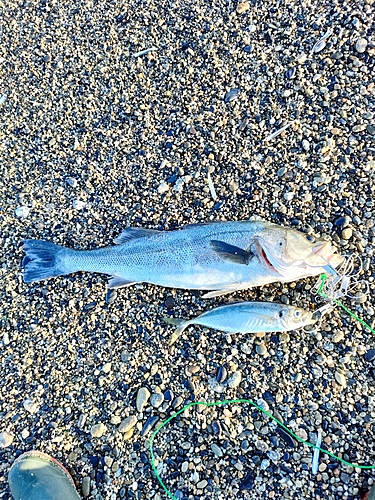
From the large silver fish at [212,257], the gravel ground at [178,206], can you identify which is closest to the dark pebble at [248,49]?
the gravel ground at [178,206]

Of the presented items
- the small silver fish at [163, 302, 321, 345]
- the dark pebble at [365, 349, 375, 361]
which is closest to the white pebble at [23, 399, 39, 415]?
the small silver fish at [163, 302, 321, 345]

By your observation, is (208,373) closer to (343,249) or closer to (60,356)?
(60,356)

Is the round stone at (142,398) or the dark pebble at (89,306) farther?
the dark pebble at (89,306)

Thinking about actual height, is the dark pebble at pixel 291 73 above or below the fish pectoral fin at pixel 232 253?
above

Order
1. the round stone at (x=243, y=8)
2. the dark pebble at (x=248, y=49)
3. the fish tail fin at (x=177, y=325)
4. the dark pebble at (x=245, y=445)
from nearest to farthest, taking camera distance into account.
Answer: the dark pebble at (x=245, y=445), the fish tail fin at (x=177, y=325), the dark pebble at (x=248, y=49), the round stone at (x=243, y=8)

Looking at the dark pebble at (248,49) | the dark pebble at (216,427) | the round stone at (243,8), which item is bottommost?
the dark pebble at (216,427)

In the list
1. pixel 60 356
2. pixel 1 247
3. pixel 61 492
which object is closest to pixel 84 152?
pixel 1 247

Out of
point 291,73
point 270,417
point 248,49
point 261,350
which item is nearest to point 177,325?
point 261,350

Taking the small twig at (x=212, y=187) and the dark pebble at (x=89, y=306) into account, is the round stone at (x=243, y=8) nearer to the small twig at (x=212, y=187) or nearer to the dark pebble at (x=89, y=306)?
the small twig at (x=212, y=187)
